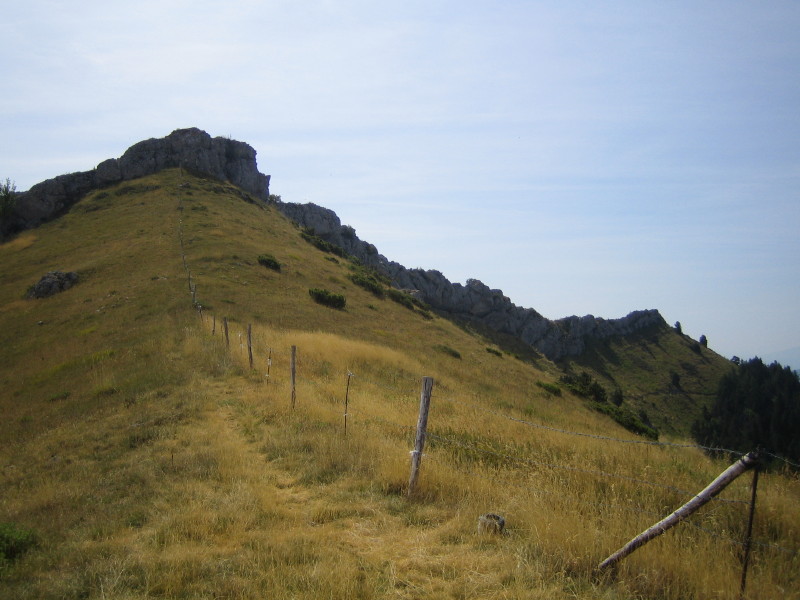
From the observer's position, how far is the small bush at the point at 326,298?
3553 centimetres

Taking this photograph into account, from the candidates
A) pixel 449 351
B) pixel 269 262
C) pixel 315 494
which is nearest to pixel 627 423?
pixel 449 351

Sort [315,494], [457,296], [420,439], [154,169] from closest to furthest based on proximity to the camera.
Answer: [420,439], [315,494], [154,169], [457,296]

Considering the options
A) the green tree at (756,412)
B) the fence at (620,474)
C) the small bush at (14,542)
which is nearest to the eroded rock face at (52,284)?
the fence at (620,474)

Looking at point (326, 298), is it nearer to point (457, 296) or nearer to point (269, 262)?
point (269, 262)

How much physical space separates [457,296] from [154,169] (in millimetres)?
50142

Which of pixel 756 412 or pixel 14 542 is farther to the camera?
pixel 756 412

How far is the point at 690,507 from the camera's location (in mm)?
4129

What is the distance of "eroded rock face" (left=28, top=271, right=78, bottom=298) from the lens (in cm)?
3397

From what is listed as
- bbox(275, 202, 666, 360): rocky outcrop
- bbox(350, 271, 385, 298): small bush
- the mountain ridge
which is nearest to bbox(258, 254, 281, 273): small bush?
bbox(350, 271, 385, 298): small bush

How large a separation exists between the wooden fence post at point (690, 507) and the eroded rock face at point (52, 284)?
39191 millimetres

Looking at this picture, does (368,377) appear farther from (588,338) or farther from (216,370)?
(588,338)

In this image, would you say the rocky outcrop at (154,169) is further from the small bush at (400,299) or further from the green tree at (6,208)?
the small bush at (400,299)

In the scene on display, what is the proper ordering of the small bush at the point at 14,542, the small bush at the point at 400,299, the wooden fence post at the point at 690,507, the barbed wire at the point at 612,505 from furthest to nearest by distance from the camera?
1. the small bush at the point at 400,299
2. the small bush at the point at 14,542
3. the barbed wire at the point at 612,505
4. the wooden fence post at the point at 690,507

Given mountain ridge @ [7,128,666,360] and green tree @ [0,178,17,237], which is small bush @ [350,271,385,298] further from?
green tree @ [0,178,17,237]
